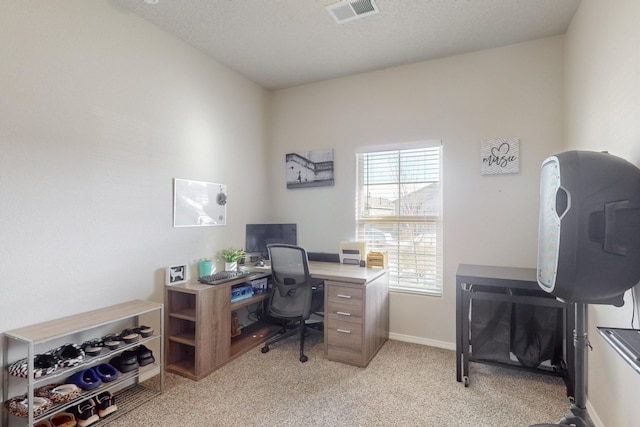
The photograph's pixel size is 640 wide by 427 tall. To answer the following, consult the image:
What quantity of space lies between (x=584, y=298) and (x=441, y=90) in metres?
2.42

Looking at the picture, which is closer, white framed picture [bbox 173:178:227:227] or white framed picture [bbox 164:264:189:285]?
white framed picture [bbox 164:264:189:285]

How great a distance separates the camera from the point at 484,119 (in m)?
2.97

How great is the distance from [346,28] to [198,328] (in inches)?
107

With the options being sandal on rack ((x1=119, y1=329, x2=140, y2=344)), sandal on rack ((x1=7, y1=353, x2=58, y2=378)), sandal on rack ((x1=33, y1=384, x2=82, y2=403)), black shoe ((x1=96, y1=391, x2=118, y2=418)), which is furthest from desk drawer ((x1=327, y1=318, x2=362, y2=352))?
sandal on rack ((x1=7, y1=353, x2=58, y2=378))

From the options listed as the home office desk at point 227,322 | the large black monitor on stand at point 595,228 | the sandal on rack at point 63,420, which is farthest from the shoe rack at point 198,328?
the large black monitor on stand at point 595,228

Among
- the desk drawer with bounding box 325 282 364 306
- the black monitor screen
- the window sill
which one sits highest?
the black monitor screen

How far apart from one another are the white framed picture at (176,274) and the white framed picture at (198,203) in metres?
0.37

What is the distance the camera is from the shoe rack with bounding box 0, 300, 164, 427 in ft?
5.70

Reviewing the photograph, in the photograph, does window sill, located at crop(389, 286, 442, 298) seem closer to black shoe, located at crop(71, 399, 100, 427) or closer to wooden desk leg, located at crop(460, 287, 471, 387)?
wooden desk leg, located at crop(460, 287, 471, 387)

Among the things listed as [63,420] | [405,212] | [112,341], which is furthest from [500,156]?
[63,420]

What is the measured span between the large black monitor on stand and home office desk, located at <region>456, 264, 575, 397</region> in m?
1.04

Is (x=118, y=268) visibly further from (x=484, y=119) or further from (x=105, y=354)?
(x=484, y=119)

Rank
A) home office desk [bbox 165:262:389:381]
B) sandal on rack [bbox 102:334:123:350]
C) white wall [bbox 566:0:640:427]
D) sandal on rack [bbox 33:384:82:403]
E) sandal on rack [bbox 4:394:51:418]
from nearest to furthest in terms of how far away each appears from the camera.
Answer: white wall [bbox 566:0:640:427] < sandal on rack [bbox 4:394:51:418] < sandal on rack [bbox 33:384:82:403] < sandal on rack [bbox 102:334:123:350] < home office desk [bbox 165:262:389:381]

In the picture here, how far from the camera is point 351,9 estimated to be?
2404 millimetres
